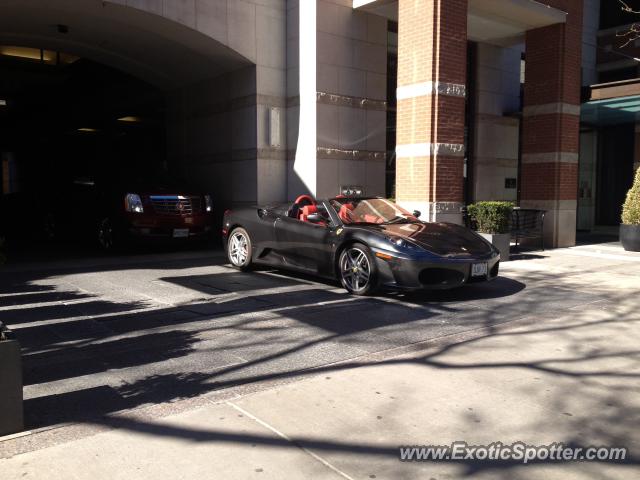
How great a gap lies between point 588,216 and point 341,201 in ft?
44.9

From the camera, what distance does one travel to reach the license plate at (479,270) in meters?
7.16

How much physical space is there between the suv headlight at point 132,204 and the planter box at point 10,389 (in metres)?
8.15

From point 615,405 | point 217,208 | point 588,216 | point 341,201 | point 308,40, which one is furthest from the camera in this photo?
point 588,216

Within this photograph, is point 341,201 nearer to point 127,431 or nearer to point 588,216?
point 127,431

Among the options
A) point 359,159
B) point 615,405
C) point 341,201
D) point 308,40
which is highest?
point 308,40

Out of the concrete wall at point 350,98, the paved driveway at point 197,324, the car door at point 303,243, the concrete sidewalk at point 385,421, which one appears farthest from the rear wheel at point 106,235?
the concrete sidewalk at point 385,421

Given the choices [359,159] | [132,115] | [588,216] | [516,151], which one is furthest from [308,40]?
[588,216]

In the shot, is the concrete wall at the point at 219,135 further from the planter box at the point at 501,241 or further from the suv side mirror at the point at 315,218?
the planter box at the point at 501,241

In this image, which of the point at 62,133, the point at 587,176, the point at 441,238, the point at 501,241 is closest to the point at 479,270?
the point at 441,238

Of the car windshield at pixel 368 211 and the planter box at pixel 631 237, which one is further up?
the car windshield at pixel 368 211

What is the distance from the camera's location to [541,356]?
16.1ft

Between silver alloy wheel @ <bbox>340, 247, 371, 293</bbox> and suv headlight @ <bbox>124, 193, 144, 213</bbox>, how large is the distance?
5280 mm

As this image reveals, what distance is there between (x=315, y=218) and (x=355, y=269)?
99 cm

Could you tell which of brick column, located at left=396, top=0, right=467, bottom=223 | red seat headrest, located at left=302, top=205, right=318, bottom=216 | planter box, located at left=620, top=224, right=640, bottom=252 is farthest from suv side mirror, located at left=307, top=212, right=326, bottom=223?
planter box, located at left=620, top=224, right=640, bottom=252
